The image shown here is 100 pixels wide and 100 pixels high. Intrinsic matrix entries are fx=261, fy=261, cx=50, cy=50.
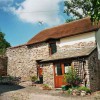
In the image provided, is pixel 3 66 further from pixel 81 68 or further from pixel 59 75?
pixel 81 68

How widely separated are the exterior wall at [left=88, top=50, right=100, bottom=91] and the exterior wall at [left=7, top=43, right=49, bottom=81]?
23.1 feet

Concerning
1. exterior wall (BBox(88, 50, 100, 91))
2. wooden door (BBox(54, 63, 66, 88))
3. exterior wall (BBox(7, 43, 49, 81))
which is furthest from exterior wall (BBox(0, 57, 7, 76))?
exterior wall (BBox(88, 50, 100, 91))

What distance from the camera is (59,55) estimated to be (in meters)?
25.0

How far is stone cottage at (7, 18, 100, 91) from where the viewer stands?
2198cm

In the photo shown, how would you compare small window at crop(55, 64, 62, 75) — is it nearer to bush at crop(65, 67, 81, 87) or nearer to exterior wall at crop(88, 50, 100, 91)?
bush at crop(65, 67, 81, 87)

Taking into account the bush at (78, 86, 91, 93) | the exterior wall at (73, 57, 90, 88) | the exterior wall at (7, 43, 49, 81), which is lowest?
the bush at (78, 86, 91, 93)

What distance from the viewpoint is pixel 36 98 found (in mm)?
17891

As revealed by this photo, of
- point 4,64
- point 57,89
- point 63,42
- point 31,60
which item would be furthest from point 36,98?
point 4,64

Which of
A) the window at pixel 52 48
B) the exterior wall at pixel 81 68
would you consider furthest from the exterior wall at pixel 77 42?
the exterior wall at pixel 81 68

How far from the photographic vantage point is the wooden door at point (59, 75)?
928 inches

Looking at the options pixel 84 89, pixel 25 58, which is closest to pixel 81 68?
pixel 84 89

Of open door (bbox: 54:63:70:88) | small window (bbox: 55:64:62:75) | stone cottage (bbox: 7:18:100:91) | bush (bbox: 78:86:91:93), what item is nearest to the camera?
bush (bbox: 78:86:91:93)

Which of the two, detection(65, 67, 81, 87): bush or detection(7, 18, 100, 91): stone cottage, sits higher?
detection(7, 18, 100, 91): stone cottage

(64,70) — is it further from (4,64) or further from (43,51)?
(4,64)
